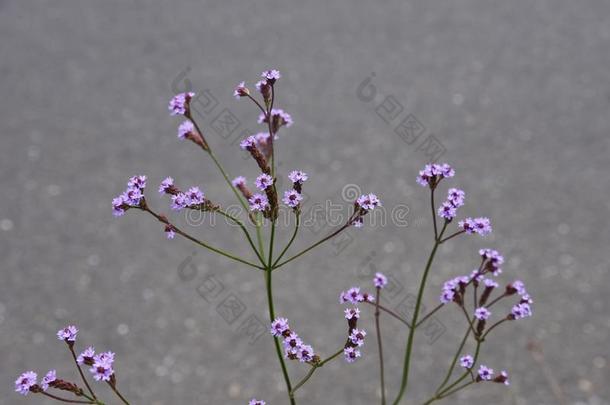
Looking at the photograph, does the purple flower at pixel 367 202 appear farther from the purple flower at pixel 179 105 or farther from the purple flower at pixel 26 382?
the purple flower at pixel 26 382

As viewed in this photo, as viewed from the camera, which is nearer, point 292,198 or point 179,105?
point 292,198

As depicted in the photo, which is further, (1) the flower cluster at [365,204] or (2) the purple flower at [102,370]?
(1) the flower cluster at [365,204]

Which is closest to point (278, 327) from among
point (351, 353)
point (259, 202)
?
point (351, 353)

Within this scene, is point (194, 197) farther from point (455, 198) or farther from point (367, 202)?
point (455, 198)

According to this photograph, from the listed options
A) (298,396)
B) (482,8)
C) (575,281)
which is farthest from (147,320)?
(482,8)

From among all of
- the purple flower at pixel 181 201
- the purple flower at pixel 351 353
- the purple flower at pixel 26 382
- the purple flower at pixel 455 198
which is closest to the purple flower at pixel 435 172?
the purple flower at pixel 455 198

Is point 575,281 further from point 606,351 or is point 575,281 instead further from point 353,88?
point 353,88

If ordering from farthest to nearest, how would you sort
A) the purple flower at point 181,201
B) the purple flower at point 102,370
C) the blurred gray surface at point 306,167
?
1. the blurred gray surface at point 306,167
2. the purple flower at point 181,201
3. the purple flower at point 102,370
